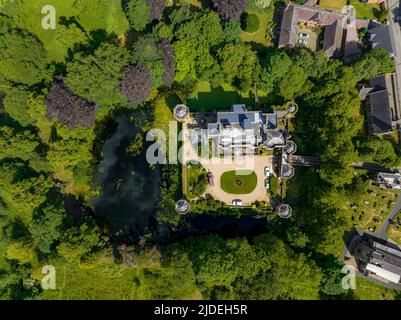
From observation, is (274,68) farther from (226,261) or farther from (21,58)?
(21,58)

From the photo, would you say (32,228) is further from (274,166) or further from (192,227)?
(274,166)

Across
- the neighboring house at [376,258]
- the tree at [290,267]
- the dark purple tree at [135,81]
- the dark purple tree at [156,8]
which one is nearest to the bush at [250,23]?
the dark purple tree at [156,8]

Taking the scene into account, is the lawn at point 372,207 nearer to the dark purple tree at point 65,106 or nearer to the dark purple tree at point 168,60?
the dark purple tree at point 168,60

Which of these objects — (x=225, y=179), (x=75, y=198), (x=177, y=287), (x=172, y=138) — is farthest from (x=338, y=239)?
(x=75, y=198)

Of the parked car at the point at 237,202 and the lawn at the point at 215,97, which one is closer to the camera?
the parked car at the point at 237,202

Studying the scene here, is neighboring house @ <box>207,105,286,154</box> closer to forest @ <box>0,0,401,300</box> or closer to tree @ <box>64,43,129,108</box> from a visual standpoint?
A: forest @ <box>0,0,401,300</box>

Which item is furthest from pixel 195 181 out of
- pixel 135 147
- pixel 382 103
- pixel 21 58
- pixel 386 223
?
pixel 382 103
